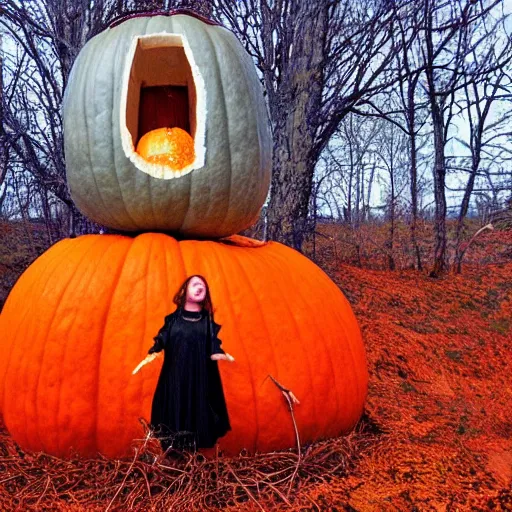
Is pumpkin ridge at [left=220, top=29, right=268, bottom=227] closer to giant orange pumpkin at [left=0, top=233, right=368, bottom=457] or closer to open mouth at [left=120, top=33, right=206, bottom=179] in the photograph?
open mouth at [left=120, top=33, right=206, bottom=179]

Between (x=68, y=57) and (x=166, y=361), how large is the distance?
12.3 ft

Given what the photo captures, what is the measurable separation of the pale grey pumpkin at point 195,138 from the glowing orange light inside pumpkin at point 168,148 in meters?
0.07

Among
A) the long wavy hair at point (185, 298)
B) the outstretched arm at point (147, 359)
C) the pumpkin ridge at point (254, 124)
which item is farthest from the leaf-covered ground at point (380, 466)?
the pumpkin ridge at point (254, 124)

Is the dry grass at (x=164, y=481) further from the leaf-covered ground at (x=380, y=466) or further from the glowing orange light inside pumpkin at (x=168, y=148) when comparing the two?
the glowing orange light inside pumpkin at (x=168, y=148)

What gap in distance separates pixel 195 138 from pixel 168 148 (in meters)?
0.17

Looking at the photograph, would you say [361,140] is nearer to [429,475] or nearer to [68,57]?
[68,57]

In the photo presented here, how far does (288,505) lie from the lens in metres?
1.97

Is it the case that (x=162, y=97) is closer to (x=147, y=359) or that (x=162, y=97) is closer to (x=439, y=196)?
(x=147, y=359)

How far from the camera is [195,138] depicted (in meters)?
2.42

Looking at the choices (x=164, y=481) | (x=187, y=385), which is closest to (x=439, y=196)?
(x=187, y=385)

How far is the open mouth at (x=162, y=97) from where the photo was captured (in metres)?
2.41

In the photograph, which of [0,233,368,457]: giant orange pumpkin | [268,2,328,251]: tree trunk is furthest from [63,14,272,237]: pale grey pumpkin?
[268,2,328,251]: tree trunk

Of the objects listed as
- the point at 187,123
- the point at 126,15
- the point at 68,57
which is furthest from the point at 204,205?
the point at 68,57

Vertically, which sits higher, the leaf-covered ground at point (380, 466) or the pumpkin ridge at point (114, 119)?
the pumpkin ridge at point (114, 119)
